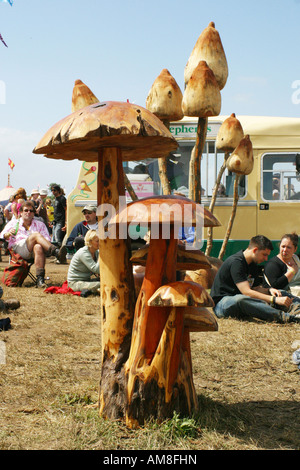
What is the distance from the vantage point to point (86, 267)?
24.8 feet

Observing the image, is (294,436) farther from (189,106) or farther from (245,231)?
(245,231)

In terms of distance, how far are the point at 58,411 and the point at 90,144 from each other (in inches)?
63.6

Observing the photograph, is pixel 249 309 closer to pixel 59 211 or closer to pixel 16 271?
pixel 16 271

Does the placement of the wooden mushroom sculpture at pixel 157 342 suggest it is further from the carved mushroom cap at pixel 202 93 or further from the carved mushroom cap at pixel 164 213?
the carved mushroom cap at pixel 202 93

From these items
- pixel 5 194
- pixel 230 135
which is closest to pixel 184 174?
pixel 230 135

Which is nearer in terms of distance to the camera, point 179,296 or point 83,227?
point 179,296

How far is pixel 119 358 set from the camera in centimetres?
286

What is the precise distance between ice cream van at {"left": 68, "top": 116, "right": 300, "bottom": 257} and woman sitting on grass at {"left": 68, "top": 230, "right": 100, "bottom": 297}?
2374mm

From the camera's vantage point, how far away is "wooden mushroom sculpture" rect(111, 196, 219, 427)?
8.69 ft

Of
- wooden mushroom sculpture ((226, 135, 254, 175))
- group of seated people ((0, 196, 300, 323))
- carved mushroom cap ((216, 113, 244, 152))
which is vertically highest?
carved mushroom cap ((216, 113, 244, 152))

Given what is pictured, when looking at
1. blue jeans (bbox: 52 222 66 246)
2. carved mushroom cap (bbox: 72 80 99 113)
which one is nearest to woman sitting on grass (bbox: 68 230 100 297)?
carved mushroom cap (bbox: 72 80 99 113)

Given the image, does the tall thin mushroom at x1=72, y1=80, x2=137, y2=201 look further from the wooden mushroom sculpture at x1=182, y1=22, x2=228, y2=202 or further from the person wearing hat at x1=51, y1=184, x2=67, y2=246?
the person wearing hat at x1=51, y1=184, x2=67, y2=246

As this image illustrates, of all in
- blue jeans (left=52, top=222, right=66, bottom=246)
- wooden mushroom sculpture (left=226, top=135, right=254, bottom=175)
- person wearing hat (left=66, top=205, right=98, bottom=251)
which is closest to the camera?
wooden mushroom sculpture (left=226, top=135, right=254, bottom=175)

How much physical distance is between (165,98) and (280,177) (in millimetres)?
4078
